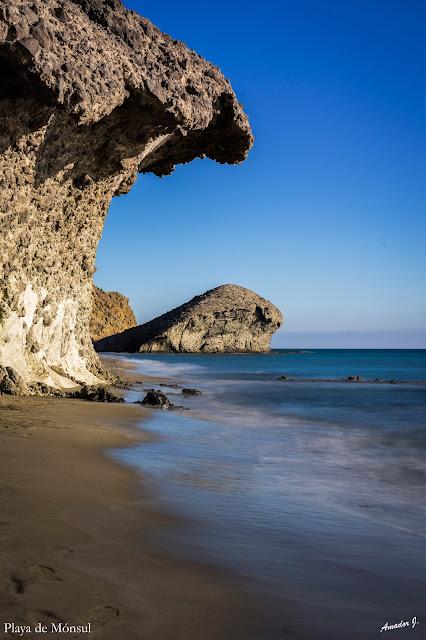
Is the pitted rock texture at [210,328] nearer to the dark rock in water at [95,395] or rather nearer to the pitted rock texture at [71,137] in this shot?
the pitted rock texture at [71,137]

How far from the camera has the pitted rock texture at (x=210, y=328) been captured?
303ft

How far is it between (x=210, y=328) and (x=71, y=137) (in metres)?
84.9

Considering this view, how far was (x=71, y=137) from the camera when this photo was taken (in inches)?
430

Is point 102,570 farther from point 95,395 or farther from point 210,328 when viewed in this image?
point 210,328

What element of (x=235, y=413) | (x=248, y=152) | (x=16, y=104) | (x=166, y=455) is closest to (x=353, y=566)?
(x=166, y=455)

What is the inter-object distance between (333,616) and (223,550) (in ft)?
3.10

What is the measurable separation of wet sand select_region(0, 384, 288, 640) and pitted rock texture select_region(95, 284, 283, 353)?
86691 millimetres

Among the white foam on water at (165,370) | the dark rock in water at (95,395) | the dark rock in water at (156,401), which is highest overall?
the dark rock in water at (95,395)

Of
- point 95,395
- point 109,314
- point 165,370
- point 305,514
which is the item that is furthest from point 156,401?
point 109,314

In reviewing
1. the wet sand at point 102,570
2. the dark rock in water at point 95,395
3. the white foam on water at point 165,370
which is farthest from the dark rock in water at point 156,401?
the white foam on water at point 165,370

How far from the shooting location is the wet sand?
2.25 m

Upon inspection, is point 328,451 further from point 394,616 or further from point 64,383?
point 64,383

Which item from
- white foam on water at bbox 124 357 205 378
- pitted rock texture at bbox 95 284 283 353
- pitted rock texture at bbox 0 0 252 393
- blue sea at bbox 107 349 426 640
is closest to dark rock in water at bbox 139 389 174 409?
pitted rock texture at bbox 0 0 252 393

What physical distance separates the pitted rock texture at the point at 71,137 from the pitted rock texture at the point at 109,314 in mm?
92479
